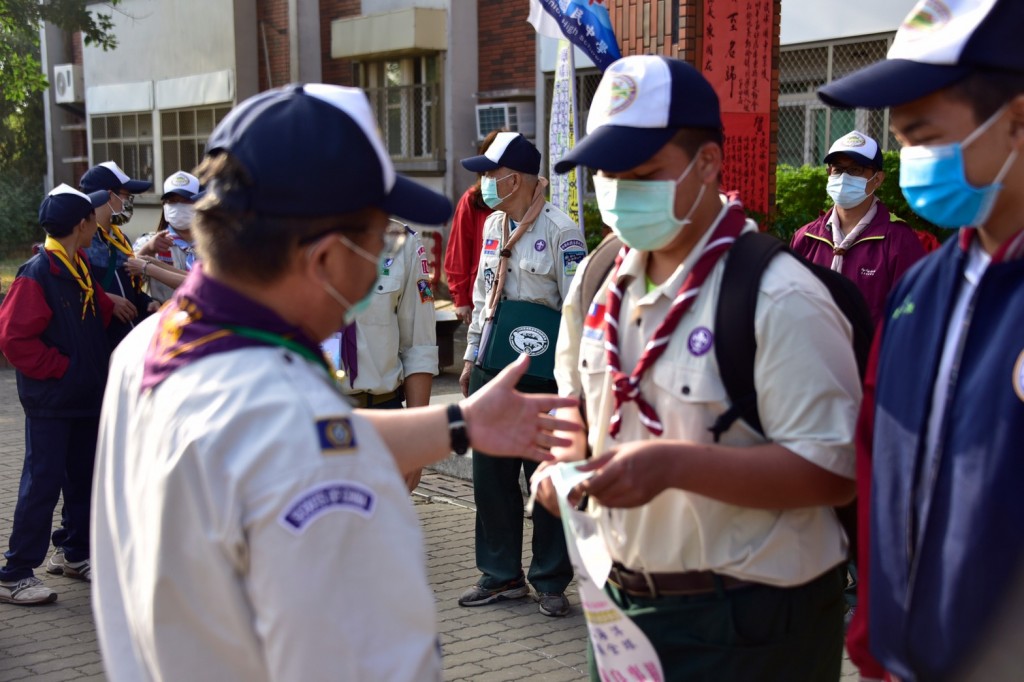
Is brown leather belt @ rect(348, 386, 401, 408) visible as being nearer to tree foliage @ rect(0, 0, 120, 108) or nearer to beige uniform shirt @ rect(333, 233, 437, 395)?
beige uniform shirt @ rect(333, 233, 437, 395)

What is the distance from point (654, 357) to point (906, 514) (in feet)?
2.19

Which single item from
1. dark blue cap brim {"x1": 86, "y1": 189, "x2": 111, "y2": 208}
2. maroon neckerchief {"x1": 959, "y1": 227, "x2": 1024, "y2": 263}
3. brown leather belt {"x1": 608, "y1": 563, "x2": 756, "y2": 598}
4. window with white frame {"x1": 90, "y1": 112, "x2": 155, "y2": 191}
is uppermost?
window with white frame {"x1": 90, "y1": 112, "x2": 155, "y2": 191}

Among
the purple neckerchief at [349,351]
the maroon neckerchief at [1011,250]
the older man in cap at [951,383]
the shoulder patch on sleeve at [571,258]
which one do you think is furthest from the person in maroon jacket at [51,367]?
the maroon neckerchief at [1011,250]

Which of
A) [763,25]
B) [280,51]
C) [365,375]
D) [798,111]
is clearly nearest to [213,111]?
[280,51]

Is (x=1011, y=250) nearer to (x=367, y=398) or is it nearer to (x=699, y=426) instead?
(x=699, y=426)

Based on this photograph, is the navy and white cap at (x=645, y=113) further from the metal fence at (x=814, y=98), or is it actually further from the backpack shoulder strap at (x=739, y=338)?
the metal fence at (x=814, y=98)

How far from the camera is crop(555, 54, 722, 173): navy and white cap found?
262 cm

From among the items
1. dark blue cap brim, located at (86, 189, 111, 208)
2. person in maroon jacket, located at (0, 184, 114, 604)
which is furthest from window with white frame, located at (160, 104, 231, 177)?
person in maroon jacket, located at (0, 184, 114, 604)

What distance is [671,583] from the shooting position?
2.62 m

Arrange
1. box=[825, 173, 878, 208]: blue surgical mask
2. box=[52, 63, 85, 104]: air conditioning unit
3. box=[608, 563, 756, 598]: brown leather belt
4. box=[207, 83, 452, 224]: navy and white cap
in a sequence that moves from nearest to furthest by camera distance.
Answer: box=[207, 83, 452, 224]: navy and white cap
box=[608, 563, 756, 598]: brown leather belt
box=[825, 173, 878, 208]: blue surgical mask
box=[52, 63, 85, 104]: air conditioning unit

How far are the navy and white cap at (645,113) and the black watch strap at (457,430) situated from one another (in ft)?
2.12

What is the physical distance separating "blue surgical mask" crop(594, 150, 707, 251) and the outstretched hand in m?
0.40

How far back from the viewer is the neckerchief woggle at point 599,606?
260 centimetres

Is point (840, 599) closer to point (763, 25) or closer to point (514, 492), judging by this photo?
point (514, 492)
